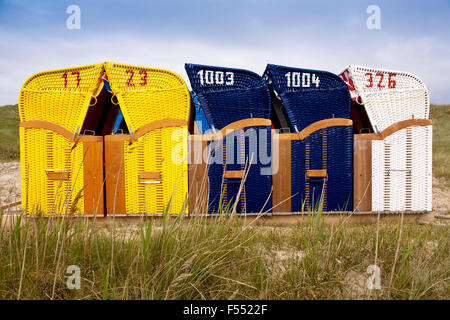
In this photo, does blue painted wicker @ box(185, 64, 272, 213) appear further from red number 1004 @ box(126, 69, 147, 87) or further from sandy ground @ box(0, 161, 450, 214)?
sandy ground @ box(0, 161, 450, 214)

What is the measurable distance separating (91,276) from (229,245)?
0.82 meters

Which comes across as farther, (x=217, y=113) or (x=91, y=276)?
(x=217, y=113)

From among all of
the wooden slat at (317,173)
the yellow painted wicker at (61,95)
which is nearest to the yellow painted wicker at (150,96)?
the yellow painted wicker at (61,95)

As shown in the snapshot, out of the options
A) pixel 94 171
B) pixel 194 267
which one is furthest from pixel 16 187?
pixel 194 267

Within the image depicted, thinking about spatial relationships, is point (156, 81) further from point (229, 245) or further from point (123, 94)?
point (229, 245)

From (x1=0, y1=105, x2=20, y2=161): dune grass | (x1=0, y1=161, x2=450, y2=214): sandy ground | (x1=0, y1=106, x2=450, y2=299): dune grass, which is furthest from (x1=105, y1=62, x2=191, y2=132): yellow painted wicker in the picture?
(x1=0, y1=105, x2=20, y2=161): dune grass

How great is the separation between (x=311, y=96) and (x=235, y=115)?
1.08m

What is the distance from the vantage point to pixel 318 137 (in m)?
3.55

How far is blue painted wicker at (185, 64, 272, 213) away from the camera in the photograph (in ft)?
11.4

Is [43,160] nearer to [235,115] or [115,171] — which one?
[115,171]

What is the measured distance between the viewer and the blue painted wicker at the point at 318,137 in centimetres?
355

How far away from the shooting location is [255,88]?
3.56m

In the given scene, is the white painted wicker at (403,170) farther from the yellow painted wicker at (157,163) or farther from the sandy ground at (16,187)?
the yellow painted wicker at (157,163)
